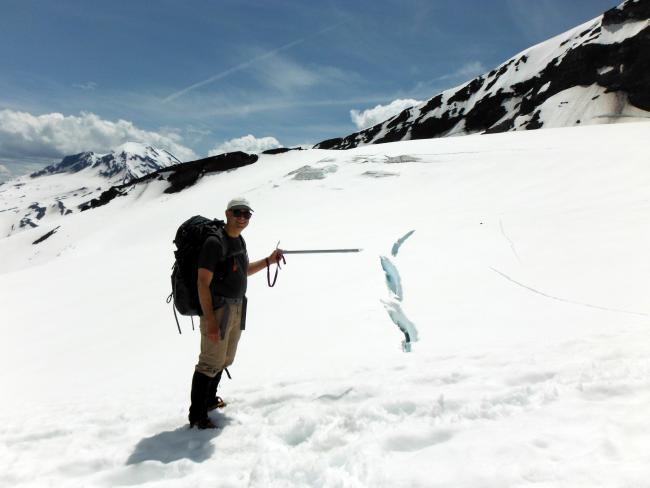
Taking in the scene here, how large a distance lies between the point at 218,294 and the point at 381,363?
2408mm

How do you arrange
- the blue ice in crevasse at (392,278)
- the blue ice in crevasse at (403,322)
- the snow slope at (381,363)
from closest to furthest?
1. the snow slope at (381,363)
2. the blue ice in crevasse at (403,322)
3. the blue ice in crevasse at (392,278)

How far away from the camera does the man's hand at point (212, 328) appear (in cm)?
407

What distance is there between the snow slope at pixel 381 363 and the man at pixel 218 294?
42 centimetres

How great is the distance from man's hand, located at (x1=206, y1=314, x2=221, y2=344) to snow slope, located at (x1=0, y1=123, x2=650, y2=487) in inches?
38.9

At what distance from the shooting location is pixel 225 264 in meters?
4.23

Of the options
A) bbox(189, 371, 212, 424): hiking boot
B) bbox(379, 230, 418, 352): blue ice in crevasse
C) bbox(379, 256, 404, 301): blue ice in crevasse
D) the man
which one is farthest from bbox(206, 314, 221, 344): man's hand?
bbox(379, 256, 404, 301): blue ice in crevasse

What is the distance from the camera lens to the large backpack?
406cm

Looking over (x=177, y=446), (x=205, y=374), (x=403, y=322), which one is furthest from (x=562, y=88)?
(x=177, y=446)

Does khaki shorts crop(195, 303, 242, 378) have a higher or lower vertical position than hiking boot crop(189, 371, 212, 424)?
higher

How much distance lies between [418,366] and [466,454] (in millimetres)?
1978

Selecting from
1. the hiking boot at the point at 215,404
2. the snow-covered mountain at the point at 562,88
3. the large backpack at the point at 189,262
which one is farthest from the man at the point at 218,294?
the snow-covered mountain at the point at 562,88

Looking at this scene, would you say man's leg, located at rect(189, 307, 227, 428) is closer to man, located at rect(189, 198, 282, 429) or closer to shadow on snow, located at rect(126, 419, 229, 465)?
man, located at rect(189, 198, 282, 429)

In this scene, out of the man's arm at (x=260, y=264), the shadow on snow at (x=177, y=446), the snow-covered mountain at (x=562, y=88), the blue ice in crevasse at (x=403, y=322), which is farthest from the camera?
the snow-covered mountain at (x=562, y=88)

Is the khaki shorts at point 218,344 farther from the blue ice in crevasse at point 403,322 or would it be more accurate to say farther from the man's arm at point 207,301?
the blue ice in crevasse at point 403,322
